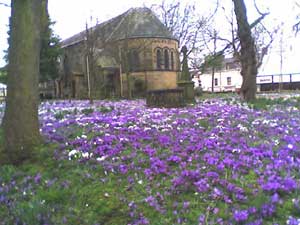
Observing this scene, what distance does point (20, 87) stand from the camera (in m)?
6.88

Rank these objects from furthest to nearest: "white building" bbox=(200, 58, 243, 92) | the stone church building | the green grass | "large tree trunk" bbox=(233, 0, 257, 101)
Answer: "white building" bbox=(200, 58, 243, 92) < the stone church building < "large tree trunk" bbox=(233, 0, 257, 101) < the green grass

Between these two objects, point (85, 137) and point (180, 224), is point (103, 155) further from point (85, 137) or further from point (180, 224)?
point (180, 224)

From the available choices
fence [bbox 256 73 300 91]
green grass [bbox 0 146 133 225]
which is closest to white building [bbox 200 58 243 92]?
fence [bbox 256 73 300 91]

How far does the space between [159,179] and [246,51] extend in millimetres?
14483

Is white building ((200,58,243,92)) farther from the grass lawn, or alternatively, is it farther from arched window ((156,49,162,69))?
the grass lawn

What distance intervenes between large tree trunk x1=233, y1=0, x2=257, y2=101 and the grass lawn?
34.5 feet

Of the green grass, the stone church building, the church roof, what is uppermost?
the church roof

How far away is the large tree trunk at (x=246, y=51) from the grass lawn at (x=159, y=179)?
10.5 meters

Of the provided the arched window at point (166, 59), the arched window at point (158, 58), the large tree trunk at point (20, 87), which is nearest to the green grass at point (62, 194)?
the large tree trunk at point (20, 87)

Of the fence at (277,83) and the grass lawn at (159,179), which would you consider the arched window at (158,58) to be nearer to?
the fence at (277,83)

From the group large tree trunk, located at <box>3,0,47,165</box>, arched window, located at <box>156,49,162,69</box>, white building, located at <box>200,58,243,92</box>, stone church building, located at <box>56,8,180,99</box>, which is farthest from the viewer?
white building, located at <box>200,58,243,92</box>

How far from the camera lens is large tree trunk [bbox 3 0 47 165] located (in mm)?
6859

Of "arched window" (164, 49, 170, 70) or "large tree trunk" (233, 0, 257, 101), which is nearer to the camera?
"large tree trunk" (233, 0, 257, 101)

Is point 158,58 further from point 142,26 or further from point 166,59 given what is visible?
point 142,26
